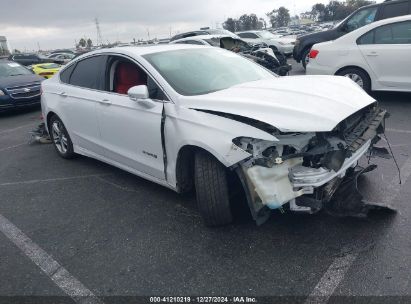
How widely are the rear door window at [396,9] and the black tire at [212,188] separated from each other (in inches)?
320

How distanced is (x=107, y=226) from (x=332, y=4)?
10153cm

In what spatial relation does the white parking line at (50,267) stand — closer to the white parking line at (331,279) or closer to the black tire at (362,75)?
the white parking line at (331,279)

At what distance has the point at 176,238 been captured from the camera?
3281 millimetres

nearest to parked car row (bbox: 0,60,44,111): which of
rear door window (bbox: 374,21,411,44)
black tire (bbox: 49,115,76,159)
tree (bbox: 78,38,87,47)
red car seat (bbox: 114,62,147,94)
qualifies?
black tire (bbox: 49,115,76,159)

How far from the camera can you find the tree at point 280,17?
110m

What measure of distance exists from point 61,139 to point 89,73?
4.43 feet

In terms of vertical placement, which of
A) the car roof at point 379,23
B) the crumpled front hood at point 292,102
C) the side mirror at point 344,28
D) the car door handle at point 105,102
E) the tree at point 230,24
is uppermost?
the car roof at point 379,23

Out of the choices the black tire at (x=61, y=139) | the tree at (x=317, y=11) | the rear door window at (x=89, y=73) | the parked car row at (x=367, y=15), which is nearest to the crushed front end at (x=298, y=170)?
the rear door window at (x=89, y=73)

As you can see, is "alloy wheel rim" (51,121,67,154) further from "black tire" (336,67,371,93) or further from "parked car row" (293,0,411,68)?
"parked car row" (293,0,411,68)

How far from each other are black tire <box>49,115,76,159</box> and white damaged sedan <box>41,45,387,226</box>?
0.68 meters

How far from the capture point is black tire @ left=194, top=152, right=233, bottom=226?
10.1 feet

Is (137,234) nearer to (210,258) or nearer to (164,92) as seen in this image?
(210,258)

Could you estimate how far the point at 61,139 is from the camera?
5.57 meters

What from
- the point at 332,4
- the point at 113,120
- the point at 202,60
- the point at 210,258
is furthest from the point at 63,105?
the point at 332,4
